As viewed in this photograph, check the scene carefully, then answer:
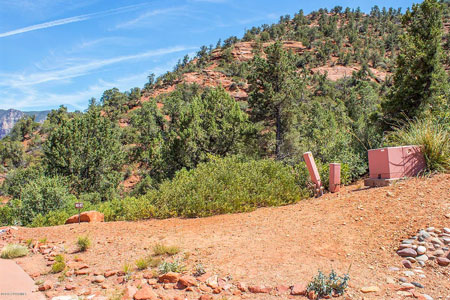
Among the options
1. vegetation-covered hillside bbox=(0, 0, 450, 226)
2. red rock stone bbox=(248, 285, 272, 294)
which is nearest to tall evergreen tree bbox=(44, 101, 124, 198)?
vegetation-covered hillside bbox=(0, 0, 450, 226)

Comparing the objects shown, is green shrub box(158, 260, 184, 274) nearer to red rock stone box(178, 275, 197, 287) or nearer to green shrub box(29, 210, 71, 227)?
red rock stone box(178, 275, 197, 287)

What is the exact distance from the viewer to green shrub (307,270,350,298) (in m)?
3.04

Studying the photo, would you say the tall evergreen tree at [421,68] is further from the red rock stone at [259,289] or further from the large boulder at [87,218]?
the large boulder at [87,218]

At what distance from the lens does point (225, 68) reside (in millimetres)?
61281

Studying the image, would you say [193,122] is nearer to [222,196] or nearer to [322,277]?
[222,196]

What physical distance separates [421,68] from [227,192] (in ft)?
27.9

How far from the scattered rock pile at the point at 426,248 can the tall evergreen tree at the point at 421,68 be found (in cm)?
769

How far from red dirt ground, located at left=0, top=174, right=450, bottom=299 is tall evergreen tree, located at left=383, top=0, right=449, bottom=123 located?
580cm

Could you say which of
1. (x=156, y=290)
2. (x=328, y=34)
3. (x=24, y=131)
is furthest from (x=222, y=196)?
(x=328, y=34)

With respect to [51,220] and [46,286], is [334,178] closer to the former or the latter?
[46,286]

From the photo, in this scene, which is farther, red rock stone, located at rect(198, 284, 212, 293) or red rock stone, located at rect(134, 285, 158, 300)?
red rock stone, located at rect(198, 284, 212, 293)

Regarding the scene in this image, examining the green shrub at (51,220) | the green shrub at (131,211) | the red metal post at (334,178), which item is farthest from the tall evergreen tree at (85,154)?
the red metal post at (334,178)

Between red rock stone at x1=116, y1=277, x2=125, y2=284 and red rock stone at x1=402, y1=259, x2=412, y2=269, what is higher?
red rock stone at x1=402, y1=259, x2=412, y2=269

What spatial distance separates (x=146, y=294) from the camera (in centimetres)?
323
